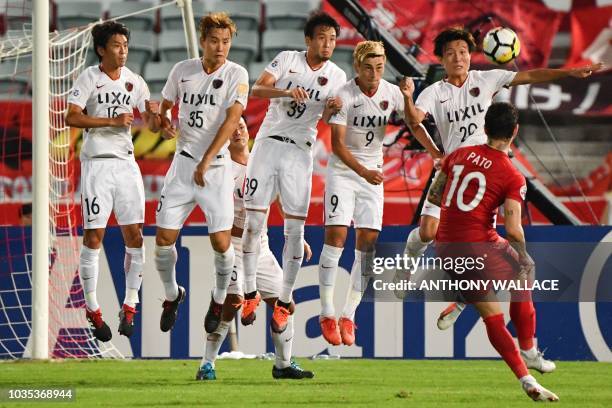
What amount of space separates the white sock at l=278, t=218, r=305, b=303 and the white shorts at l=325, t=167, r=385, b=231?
0.86ft

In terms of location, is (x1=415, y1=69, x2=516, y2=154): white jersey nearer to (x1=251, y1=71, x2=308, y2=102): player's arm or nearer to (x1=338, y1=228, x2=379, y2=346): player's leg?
(x1=338, y1=228, x2=379, y2=346): player's leg

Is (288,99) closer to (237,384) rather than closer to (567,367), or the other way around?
(237,384)

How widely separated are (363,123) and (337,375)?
2003mm

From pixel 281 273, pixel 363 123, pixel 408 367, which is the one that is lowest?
pixel 408 367

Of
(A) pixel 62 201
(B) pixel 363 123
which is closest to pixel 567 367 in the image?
(B) pixel 363 123

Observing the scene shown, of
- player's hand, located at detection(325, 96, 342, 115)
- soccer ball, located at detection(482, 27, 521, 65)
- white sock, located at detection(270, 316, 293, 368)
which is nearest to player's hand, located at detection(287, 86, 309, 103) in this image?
player's hand, located at detection(325, 96, 342, 115)

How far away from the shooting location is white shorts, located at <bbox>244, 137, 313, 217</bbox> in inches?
398

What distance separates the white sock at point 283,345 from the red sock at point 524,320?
2.01 meters

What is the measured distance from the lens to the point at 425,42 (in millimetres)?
18062

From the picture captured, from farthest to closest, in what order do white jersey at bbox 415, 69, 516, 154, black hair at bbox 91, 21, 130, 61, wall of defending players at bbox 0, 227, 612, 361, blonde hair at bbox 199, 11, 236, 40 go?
wall of defending players at bbox 0, 227, 612, 361 → white jersey at bbox 415, 69, 516, 154 → black hair at bbox 91, 21, 130, 61 → blonde hair at bbox 199, 11, 236, 40

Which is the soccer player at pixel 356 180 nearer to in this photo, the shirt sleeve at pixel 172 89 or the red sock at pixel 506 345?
the shirt sleeve at pixel 172 89

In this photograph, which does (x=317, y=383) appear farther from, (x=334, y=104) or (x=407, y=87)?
(x=407, y=87)

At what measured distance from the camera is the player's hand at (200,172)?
9.36m

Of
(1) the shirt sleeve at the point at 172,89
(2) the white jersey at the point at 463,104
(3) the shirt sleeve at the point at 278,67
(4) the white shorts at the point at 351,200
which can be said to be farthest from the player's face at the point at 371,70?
(1) the shirt sleeve at the point at 172,89
